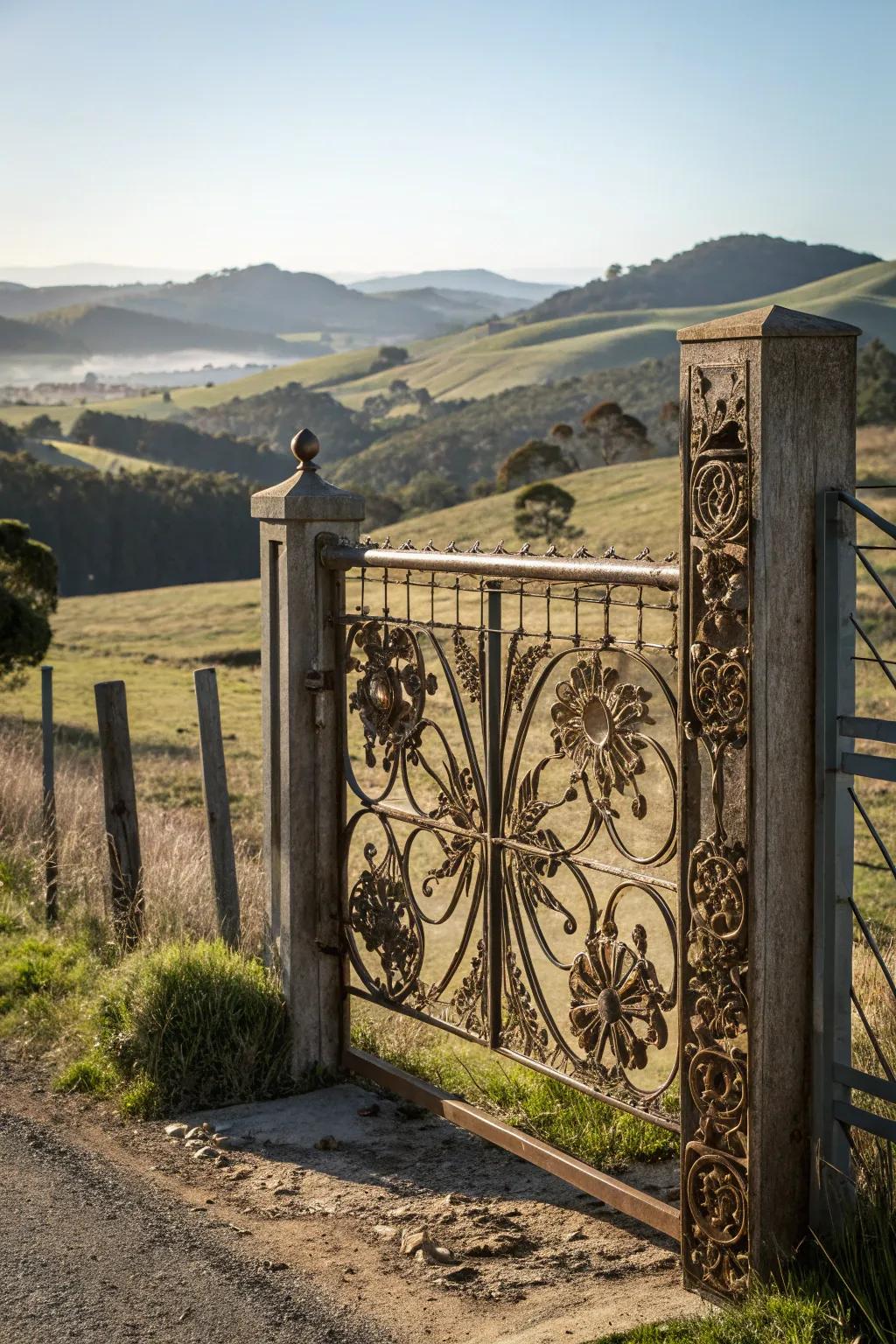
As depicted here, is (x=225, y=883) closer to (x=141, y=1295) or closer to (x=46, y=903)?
(x=46, y=903)

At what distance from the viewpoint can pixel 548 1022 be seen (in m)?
3.90

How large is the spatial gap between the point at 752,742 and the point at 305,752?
2.09 m

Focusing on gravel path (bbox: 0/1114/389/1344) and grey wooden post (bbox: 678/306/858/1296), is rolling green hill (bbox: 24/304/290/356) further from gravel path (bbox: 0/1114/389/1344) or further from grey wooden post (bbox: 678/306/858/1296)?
grey wooden post (bbox: 678/306/858/1296)

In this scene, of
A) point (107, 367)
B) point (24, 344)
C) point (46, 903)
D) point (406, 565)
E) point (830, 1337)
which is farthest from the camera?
point (107, 367)

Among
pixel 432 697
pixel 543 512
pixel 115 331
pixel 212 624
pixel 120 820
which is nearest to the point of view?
pixel 120 820

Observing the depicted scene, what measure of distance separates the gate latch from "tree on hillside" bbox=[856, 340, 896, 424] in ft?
166

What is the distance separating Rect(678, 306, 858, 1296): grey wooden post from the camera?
285cm

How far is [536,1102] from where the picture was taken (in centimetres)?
428

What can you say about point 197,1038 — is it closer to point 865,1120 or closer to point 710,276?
point 865,1120

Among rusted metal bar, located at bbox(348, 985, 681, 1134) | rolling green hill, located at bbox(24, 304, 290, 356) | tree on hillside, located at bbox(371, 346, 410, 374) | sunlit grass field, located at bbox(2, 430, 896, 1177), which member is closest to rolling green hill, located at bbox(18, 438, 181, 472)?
sunlit grass field, located at bbox(2, 430, 896, 1177)

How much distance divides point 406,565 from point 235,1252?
193cm

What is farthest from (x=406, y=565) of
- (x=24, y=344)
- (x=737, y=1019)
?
(x=24, y=344)

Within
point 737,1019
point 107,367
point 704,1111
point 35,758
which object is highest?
point 107,367

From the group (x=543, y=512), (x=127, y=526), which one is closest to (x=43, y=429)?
(x=127, y=526)
